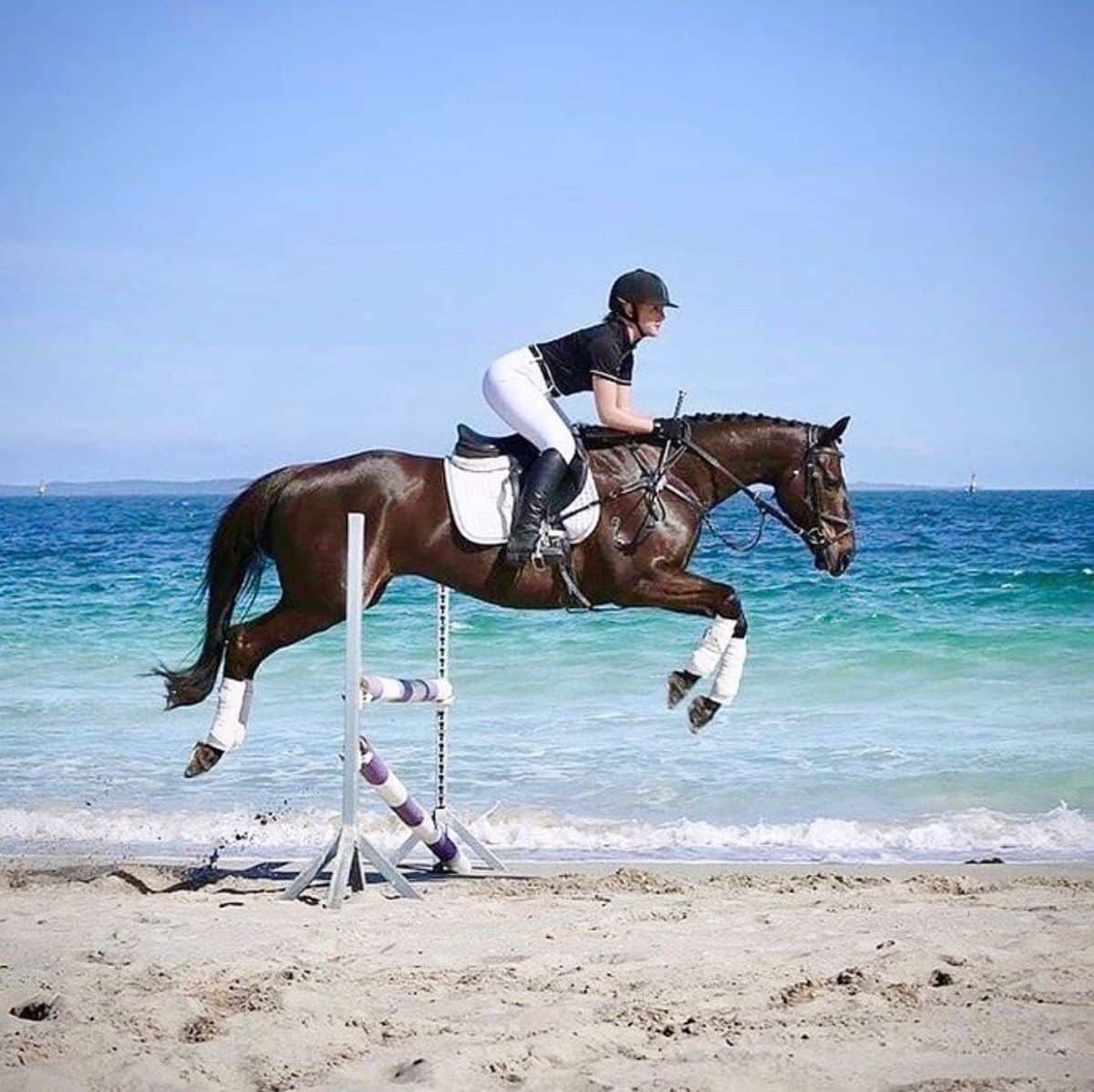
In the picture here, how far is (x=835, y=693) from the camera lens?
1376cm

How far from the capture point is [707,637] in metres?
7.11

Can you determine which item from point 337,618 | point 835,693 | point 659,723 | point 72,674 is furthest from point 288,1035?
point 72,674

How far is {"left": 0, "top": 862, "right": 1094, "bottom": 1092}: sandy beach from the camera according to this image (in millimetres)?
4434

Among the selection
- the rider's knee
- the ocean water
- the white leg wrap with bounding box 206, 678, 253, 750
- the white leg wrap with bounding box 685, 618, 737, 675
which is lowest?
the ocean water

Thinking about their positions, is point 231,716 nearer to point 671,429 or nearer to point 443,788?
point 443,788

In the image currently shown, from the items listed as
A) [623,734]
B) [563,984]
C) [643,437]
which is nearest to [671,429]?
[643,437]

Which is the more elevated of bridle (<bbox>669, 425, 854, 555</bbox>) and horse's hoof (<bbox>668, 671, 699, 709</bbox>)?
bridle (<bbox>669, 425, 854, 555</bbox>)

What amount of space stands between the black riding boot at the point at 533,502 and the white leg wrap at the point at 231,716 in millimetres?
1378

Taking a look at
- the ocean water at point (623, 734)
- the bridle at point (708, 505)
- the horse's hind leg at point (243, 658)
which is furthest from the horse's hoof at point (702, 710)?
the horse's hind leg at point (243, 658)

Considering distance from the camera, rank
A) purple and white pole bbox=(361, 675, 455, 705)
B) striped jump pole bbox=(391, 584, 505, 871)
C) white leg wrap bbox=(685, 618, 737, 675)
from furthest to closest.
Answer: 1. striped jump pole bbox=(391, 584, 505, 871)
2. white leg wrap bbox=(685, 618, 737, 675)
3. purple and white pole bbox=(361, 675, 455, 705)

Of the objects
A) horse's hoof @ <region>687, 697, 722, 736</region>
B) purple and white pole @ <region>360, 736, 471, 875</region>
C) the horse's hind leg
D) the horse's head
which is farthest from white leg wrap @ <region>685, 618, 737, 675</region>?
the horse's hind leg

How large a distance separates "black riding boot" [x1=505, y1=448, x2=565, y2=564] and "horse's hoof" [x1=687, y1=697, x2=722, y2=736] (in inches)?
39.6

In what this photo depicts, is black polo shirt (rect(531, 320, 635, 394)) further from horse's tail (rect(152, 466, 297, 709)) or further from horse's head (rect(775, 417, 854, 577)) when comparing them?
horse's tail (rect(152, 466, 297, 709))

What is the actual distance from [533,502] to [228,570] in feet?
5.17
